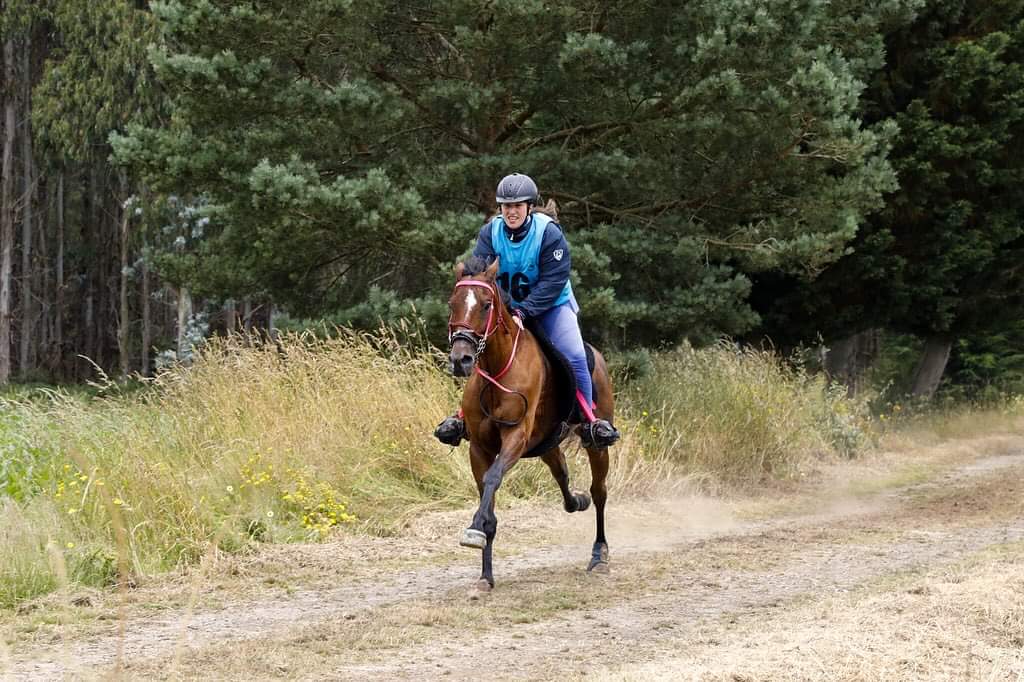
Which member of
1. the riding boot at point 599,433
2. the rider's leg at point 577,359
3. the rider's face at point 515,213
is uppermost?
the rider's face at point 515,213

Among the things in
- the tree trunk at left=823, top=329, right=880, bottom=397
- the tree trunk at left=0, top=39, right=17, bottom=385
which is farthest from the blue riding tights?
the tree trunk at left=0, top=39, right=17, bottom=385

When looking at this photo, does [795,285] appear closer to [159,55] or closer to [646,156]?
[646,156]

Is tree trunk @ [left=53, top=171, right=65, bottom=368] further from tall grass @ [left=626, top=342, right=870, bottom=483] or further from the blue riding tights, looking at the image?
the blue riding tights

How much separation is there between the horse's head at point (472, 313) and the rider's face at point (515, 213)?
537 mm

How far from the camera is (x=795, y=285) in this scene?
21.7 m

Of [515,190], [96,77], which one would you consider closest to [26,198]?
[96,77]

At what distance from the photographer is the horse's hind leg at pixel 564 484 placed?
9422 mm

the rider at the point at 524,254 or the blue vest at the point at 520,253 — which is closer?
the rider at the point at 524,254

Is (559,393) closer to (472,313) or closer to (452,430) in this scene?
(452,430)

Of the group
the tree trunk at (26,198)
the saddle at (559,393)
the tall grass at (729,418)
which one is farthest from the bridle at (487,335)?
the tree trunk at (26,198)

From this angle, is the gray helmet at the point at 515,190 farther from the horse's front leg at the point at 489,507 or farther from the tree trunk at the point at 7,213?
the tree trunk at the point at 7,213

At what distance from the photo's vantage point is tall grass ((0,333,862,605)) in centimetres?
898

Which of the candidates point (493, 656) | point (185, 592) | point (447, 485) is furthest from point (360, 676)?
point (447, 485)

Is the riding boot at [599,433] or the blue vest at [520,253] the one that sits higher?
the blue vest at [520,253]
